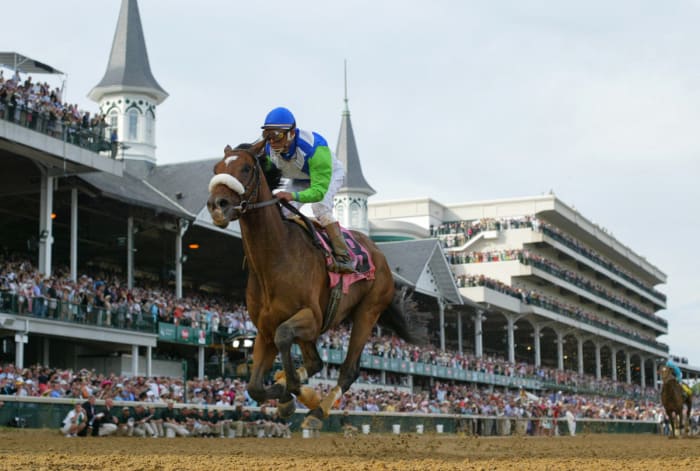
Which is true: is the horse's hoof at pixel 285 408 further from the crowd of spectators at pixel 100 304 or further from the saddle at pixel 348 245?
the crowd of spectators at pixel 100 304

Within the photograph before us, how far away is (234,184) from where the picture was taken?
8.14 m

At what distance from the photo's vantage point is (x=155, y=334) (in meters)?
28.5

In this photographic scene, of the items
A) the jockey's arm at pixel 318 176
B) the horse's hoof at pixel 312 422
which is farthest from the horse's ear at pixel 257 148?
the horse's hoof at pixel 312 422

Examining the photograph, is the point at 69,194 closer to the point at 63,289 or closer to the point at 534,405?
the point at 63,289

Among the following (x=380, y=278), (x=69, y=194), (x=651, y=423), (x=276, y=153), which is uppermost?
(x=69, y=194)

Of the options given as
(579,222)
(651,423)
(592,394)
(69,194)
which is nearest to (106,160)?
(69,194)

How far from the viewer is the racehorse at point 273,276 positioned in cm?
829

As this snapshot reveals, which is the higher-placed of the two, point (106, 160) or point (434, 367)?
point (106, 160)

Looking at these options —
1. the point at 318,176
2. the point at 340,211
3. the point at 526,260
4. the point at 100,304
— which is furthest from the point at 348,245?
the point at 526,260

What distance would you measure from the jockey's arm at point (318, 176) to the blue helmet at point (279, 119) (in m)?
0.42

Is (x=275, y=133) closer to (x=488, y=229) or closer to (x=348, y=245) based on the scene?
(x=348, y=245)

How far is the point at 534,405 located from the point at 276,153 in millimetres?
30713

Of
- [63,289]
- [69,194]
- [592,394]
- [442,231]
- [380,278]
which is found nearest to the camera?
[380,278]

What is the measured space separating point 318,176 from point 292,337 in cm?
167
